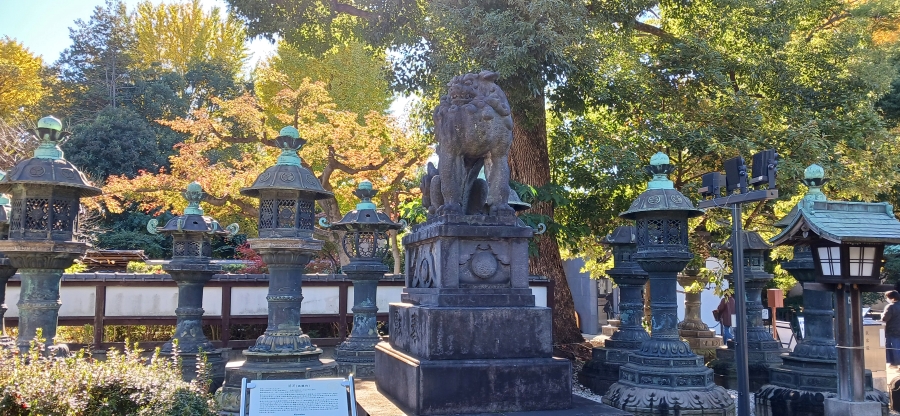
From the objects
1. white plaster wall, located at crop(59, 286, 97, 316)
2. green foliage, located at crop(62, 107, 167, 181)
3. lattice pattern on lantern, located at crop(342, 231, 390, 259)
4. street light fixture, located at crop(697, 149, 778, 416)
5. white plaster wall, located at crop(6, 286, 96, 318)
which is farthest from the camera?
green foliage, located at crop(62, 107, 167, 181)

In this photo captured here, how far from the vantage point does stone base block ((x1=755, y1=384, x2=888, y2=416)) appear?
812 centimetres

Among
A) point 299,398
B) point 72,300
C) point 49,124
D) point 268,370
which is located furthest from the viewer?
point 72,300

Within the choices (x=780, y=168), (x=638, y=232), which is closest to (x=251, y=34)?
(x=638, y=232)

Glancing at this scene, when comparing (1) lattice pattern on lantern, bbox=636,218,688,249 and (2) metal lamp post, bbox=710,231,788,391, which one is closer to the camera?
(1) lattice pattern on lantern, bbox=636,218,688,249

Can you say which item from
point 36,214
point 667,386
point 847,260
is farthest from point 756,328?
point 36,214

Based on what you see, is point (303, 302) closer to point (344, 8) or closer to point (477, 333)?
point (344, 8)

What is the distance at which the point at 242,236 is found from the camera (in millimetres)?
25938

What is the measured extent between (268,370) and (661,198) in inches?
225

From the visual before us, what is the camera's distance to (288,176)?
28.4ft

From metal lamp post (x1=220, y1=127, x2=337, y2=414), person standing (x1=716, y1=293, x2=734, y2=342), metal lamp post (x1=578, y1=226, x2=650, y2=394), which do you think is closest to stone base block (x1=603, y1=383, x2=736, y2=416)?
metal lamp post (x1=578, y1=226, x2=650, y2=394)

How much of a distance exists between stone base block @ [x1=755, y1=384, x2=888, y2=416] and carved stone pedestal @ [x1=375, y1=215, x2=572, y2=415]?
4.61m

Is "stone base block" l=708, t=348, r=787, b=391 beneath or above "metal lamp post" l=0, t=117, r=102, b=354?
beneath

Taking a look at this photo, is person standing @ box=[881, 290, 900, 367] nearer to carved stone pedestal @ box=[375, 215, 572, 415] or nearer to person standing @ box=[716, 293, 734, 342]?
person standing @ box=[716, 293, 734, 342]

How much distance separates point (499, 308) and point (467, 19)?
7.44 meters
